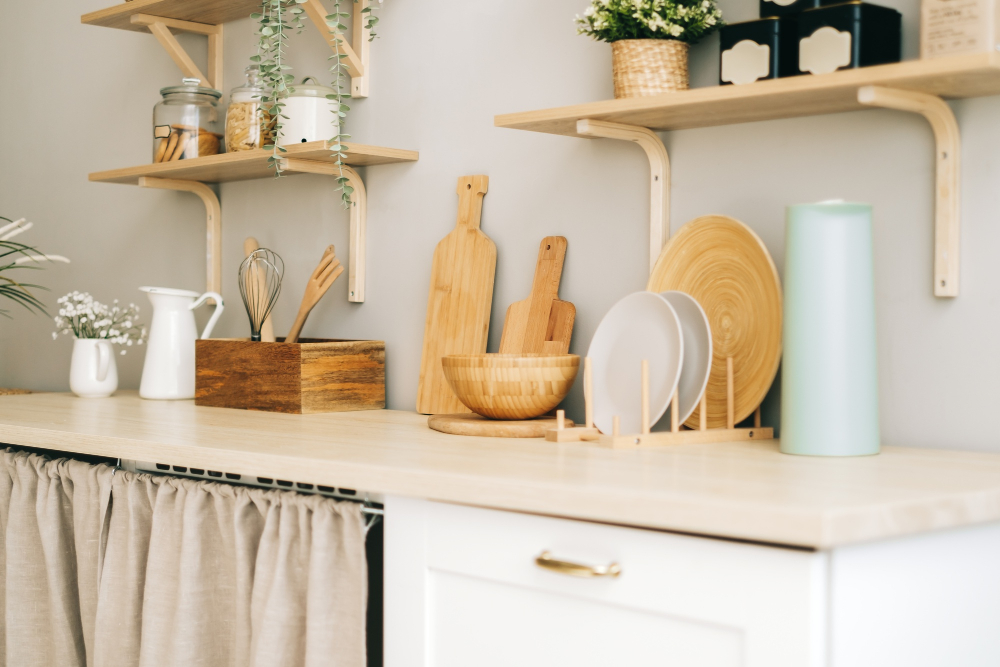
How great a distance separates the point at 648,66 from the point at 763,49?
196mm

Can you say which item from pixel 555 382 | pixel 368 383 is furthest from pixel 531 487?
pixel 368 383

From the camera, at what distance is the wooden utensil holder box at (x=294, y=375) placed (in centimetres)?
188

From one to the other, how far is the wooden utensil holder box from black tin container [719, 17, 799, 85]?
94cm

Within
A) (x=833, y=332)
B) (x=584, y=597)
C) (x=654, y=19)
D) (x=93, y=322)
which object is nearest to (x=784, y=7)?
(x=654, y=19)

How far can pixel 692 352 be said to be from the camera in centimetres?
149

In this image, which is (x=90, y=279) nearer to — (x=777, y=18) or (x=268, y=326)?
(x=268, y=326)

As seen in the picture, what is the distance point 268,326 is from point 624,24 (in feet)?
3.39

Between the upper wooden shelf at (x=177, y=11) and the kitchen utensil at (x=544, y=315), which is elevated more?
the upper wooden shelf at (x=177, y=11)

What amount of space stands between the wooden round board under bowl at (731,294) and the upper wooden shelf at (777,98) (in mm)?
168

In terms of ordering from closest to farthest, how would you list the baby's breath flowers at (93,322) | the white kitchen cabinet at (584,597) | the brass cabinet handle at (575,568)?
the white kitchen cabinet at (584,597), the brass cabinet handle at (575,568), the baby's breath flowers at (93,322)

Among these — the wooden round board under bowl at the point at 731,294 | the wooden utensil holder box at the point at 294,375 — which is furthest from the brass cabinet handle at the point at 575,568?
the wooden utensil holder box at the point at 294,375

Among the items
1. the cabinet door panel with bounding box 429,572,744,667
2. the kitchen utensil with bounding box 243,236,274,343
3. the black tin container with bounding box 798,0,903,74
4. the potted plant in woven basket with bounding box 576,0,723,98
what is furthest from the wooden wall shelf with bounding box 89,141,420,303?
the cabinet door panel with bounding box 429,572,744,667

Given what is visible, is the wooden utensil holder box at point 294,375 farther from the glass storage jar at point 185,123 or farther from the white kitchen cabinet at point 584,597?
the white kitchen cabinet at point 584,597

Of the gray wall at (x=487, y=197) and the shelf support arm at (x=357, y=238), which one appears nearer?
the gray wall at (x=487, y=197)
